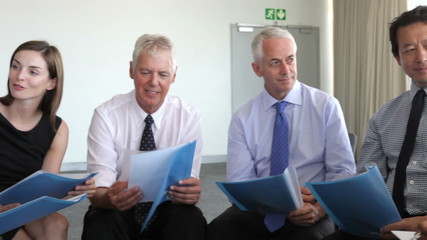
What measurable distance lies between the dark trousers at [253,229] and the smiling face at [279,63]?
0.64 metres

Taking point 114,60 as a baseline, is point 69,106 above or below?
below

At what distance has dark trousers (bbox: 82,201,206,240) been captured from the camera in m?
1.84

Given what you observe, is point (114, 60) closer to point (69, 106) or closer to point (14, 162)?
point (69, 106)

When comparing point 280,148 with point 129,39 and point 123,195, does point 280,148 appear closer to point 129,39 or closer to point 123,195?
point 123,195

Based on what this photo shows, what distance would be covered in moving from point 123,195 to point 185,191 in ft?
0.84

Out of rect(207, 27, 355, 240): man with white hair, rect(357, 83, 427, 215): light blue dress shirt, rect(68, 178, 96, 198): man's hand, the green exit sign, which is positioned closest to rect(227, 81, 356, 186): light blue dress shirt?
rect(207, 27, 355, 240): man with white hair

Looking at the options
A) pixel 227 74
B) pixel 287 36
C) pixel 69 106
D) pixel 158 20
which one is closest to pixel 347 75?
pixel 227 74

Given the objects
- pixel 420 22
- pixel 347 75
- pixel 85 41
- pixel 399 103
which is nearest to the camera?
pixel 420 22

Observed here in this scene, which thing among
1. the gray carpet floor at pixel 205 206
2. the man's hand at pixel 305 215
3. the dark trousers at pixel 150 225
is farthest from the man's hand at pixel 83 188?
the gray carpet floor at pixel 205 206

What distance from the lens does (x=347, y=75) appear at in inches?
283

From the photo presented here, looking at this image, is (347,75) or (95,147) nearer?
(95,147)

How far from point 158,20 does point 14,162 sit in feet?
17.2

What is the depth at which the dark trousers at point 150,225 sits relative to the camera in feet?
6.02

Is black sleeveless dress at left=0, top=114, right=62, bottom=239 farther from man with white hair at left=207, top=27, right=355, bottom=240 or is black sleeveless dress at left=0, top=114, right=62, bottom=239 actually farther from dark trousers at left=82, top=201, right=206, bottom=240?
man with white hair at left=207, top=27, right=355, bottom=240
